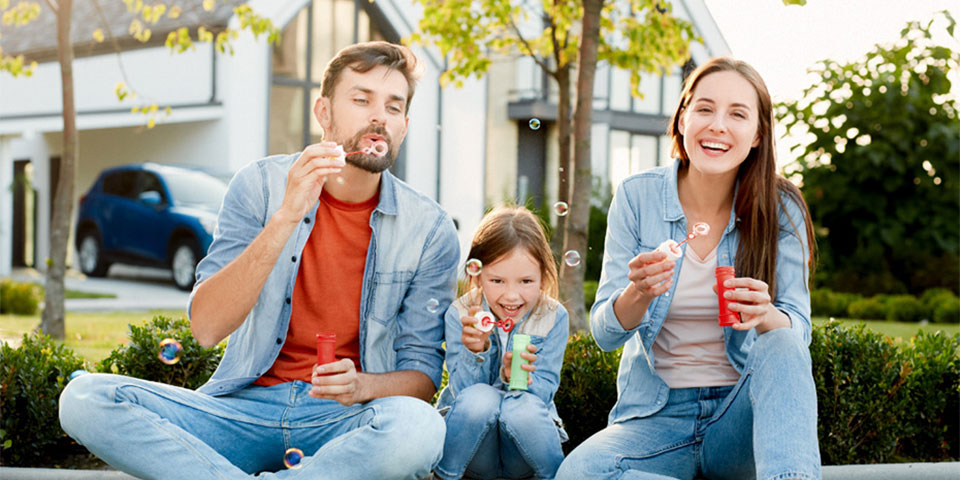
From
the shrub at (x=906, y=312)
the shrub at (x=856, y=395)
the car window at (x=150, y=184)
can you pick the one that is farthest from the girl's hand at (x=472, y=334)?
the car window at (x=150, y=184)

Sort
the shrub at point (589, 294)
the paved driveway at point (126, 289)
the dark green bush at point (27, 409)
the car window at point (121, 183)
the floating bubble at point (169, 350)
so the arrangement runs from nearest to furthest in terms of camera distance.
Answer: the floating bubble at point (169, 350)
the dark green bush at point (27, 409)
the shrub at point (589, 294)
the paved driveway at point (126, 289)
the car window at point (121, 183)

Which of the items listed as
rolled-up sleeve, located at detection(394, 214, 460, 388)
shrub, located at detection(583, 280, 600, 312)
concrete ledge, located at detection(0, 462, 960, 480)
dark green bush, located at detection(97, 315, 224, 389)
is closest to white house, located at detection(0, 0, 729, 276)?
shrub, located at detection(583, 280, 600, 312)

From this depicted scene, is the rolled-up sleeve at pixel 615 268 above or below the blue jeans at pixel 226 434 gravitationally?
above

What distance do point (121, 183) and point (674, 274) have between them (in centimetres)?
1081

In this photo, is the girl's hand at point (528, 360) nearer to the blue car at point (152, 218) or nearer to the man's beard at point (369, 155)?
the man's beard at point (369, 155)

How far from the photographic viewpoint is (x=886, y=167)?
901 centimetres

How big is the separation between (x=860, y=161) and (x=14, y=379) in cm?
774

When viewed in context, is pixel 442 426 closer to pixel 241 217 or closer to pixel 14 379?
pixel 241 217

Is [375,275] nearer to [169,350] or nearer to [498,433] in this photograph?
[498,433]

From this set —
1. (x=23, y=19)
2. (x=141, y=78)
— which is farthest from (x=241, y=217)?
(x=141, y=78)

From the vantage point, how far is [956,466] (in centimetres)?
297

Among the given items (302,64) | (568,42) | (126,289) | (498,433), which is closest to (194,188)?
(126,289)

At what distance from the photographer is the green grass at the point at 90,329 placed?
561 centimetres

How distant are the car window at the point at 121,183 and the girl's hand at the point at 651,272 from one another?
418 inches
